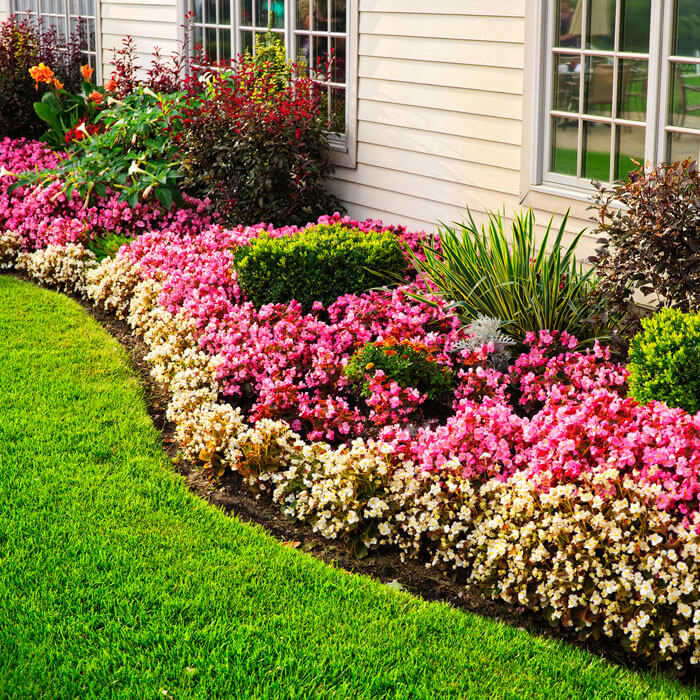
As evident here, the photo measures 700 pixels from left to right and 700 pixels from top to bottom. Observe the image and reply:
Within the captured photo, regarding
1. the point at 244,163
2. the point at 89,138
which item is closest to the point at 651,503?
the point at 244,163

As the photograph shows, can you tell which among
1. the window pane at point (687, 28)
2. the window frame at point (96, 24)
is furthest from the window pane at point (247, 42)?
the window pane at point (687, 28)

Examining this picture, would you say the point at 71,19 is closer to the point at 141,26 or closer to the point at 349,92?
the point at 141,26

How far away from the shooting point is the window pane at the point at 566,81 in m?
5.55

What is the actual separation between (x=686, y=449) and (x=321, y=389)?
208 cm

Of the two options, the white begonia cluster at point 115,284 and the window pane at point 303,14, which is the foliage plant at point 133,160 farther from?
the window pane at point 303,14

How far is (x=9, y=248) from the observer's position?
27.3 feet

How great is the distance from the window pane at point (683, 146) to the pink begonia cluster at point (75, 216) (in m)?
4.20

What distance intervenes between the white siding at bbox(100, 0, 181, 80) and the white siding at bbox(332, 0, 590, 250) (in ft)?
12.0

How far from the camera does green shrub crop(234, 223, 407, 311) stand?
5855 millimetres

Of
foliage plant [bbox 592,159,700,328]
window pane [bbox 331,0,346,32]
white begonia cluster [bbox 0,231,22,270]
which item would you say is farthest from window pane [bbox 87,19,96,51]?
foliage plant [bbox 592,159,700,328]

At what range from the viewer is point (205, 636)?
3.07 m

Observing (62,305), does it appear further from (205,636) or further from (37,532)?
(205,636)

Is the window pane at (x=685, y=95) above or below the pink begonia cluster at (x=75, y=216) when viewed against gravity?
above

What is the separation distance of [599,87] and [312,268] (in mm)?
2087
